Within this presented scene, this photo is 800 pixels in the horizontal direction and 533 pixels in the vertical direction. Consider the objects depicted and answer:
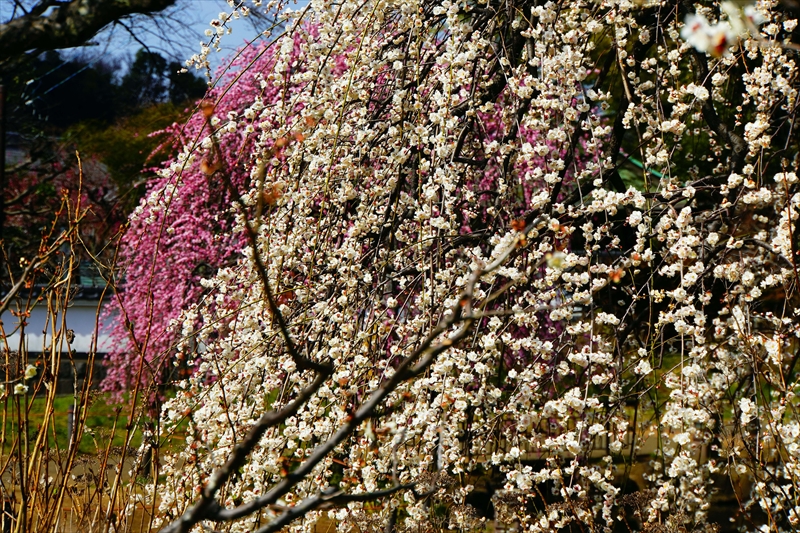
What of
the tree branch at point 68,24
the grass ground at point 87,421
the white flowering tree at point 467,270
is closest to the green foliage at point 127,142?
the grass ground at point 87,421

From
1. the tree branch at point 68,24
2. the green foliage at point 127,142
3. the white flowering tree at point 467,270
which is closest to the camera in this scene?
the white flowering tree at point 467,270

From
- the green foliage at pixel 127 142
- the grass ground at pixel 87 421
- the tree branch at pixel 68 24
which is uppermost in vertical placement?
the green foliage at pixel 127 142

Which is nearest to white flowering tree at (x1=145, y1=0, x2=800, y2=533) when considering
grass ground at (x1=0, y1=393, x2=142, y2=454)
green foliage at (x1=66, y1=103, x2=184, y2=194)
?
grass ground at (x1=0, y1=393, x2=142, y2=454)

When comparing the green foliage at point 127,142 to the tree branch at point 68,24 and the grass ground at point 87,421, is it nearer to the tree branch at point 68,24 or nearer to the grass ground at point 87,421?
the grass ground at point 87,421

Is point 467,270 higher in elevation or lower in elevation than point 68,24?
lower

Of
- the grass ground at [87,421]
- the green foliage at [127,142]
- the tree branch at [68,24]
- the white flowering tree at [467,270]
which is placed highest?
the green foliage at [127,142]

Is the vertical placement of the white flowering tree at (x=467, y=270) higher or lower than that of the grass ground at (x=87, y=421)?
lower

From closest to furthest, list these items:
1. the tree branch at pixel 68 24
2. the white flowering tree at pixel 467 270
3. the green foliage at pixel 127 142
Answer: the white flowering tree at pixel 467 270, the tree branch at pixel 68 24, the green foliage at pixel 127 142

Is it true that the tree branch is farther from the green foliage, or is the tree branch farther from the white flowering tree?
the white flowering tree

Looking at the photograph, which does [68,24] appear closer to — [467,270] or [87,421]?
[87,421]

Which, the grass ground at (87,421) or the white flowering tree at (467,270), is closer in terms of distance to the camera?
the white flowering tree at (467,270)

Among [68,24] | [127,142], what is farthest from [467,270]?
[127,142]

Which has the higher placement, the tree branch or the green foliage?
the green foliage

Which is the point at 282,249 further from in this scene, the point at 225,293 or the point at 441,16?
the point at 441,16
